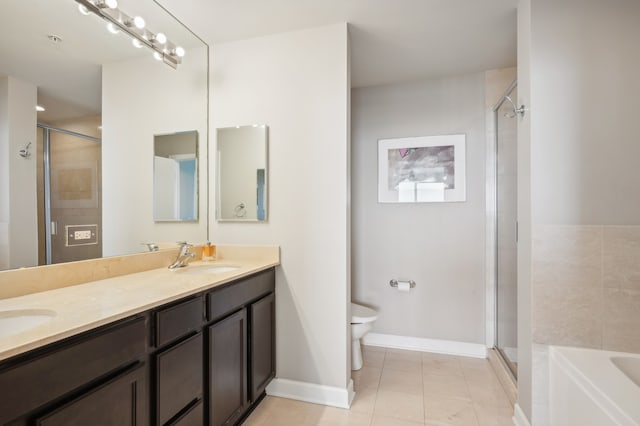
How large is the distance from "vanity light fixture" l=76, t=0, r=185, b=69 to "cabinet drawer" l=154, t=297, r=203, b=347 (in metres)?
1.49

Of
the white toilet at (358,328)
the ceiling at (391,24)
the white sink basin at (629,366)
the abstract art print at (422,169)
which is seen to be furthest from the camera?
the abstract art print at (422,169)

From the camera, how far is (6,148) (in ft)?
3.72

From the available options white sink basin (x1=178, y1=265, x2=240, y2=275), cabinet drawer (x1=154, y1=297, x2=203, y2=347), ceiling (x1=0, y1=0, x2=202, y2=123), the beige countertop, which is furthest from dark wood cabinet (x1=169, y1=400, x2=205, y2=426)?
ceiling (x1=0, y1=0, x2=202, y2=123)

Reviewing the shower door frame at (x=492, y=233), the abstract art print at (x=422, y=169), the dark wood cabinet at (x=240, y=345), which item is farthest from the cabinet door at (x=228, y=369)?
the shower door frame at (x=492, y=233)

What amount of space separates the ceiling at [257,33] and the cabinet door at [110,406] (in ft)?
3.66

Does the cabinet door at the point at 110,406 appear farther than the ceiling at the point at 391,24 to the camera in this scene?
No

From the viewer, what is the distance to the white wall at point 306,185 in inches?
73.7

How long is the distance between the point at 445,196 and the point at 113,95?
2502 millimetres

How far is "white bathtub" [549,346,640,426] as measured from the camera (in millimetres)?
1061

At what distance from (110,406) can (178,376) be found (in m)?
0.29

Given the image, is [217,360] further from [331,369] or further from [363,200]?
[363,200]

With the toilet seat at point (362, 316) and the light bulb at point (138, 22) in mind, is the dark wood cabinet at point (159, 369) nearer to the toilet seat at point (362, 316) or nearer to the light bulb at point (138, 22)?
the toilet seat at point (362, 316)

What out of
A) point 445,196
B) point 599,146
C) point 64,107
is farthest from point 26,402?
point 445,196

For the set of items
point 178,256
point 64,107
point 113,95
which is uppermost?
point 113,95
